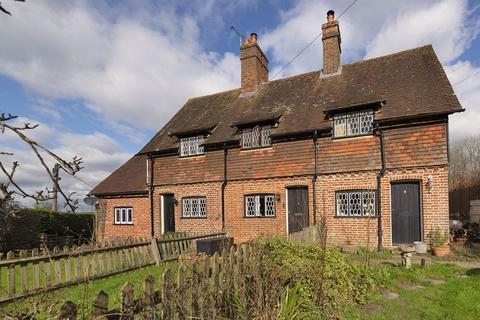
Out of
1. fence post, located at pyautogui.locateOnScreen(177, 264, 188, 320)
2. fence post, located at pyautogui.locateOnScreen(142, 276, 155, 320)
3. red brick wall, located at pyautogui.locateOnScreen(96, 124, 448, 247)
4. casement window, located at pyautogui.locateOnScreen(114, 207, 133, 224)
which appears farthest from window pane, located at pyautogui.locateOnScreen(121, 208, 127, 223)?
fence post, located at pyautogui.locateOnScreen(142, 276, 155, 320)

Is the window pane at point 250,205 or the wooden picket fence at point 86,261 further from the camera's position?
the window pane at point 250,205

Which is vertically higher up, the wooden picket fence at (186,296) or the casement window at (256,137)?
the casement window at (256,137)

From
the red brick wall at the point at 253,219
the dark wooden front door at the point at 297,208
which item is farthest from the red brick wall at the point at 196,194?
the dark wooden front door at the point at 297,208

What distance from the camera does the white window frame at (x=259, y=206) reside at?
49.8ft

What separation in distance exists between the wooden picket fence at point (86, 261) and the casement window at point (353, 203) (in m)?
6.06

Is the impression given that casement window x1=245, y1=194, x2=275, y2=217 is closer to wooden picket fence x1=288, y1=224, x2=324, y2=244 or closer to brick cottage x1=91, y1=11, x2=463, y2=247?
brick cottage x1=91, y1=11, x2=463, y2=247

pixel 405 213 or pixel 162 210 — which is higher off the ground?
pixel 405 213

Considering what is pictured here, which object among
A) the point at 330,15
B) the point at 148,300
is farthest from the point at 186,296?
the point at 330,15

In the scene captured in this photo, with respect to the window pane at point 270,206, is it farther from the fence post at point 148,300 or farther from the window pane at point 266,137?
the fence post at point 148,300

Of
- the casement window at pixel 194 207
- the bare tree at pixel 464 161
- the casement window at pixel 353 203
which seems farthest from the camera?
the bare tree at pixel 464 161

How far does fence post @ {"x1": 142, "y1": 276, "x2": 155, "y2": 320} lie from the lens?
337cm

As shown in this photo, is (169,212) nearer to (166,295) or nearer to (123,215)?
(123,215)

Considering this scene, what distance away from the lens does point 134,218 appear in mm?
19281

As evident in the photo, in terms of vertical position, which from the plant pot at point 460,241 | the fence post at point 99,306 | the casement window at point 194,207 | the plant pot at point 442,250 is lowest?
the plant pot at point 460,241
